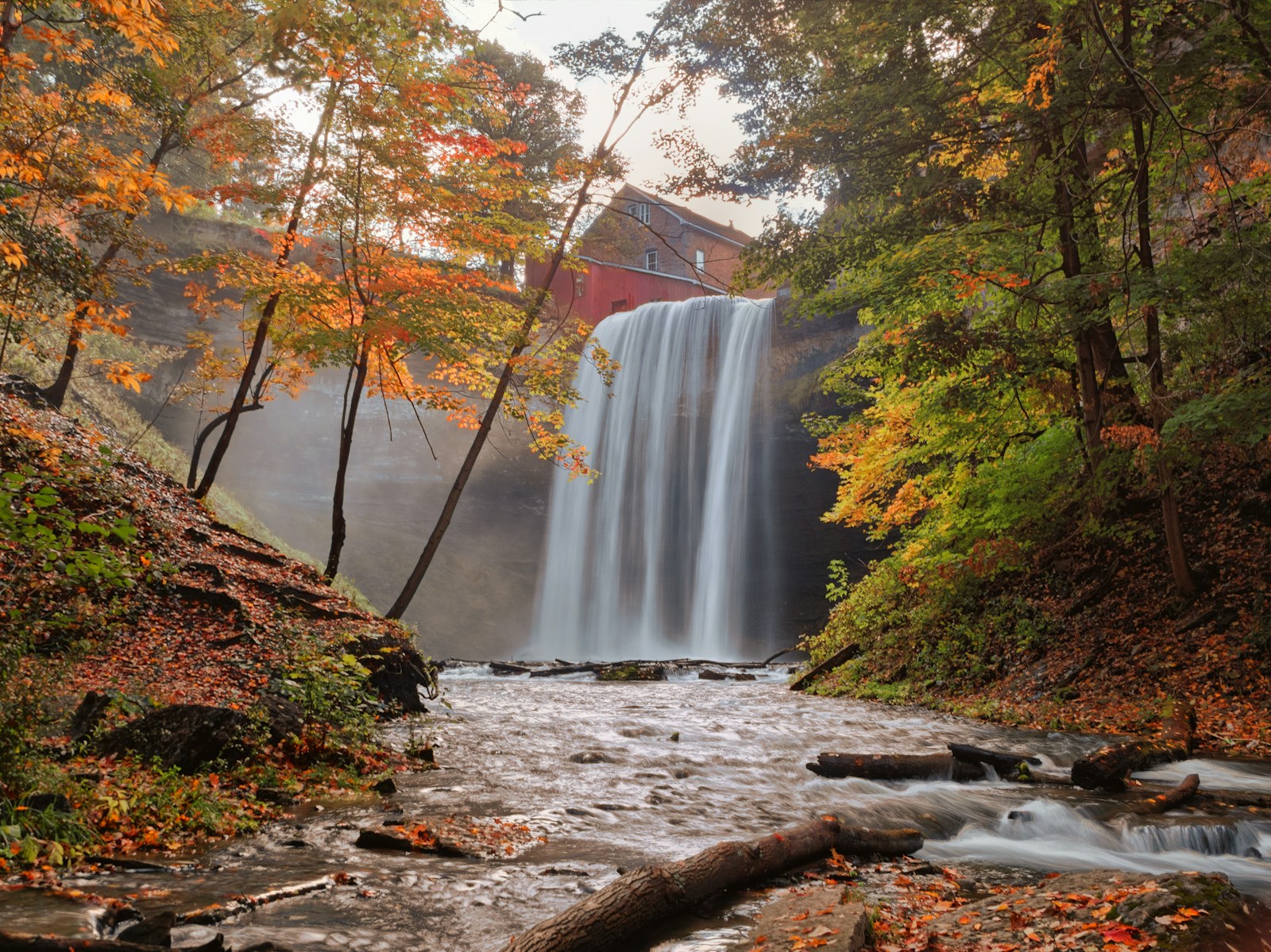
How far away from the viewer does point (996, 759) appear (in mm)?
6465

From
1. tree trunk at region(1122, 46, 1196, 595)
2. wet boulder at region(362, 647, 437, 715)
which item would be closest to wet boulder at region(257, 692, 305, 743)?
wet boulder at region(362, 647, 437, 715)

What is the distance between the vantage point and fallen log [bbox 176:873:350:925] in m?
3.10

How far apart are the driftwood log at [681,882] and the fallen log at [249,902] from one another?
1130 millimetres

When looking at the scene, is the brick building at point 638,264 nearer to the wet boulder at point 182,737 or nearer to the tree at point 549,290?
the tree at point 549,290

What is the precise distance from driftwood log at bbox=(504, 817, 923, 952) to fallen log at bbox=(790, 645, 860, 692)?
9.21 m

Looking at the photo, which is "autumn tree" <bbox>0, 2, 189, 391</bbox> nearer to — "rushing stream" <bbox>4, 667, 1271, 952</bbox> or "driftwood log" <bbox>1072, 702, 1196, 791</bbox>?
"rushing stream" <bbox>4, 667, 1271, 952</bbox>

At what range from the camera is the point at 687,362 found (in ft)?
94.6

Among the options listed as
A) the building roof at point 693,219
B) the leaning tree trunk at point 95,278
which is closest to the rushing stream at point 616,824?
the leaning tree trunk at point 95,278

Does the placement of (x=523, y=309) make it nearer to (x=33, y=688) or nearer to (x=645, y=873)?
(x=33, y=688)

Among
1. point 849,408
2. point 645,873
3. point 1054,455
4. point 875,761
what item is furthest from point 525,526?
point 645,873

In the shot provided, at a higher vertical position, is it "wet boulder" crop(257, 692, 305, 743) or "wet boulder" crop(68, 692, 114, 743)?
"wet boulder" crop(68, 692, 114, 743)

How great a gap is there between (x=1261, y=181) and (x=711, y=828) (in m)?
8.20

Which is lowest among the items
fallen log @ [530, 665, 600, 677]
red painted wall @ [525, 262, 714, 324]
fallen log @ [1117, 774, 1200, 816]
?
fallen log @ [530, 665, 600, 677]

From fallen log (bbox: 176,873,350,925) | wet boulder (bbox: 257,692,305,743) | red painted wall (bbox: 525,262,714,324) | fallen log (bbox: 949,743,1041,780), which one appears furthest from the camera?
red painted wall (bbox: 525,262,714,324)
